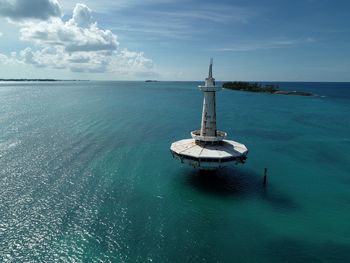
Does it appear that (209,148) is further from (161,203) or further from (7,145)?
(7,145)

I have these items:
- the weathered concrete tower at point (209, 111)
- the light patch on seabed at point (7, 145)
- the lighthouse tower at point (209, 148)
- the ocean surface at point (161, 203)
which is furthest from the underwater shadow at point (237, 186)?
the light patch on seabed at point (7, 145)

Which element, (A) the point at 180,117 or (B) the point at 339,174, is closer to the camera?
(B) the point at 339,174

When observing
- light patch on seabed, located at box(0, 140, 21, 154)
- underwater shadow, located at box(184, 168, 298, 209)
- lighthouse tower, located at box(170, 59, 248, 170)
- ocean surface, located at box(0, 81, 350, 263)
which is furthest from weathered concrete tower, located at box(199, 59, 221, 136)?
light patch on seabed, located at box(0, 140, 21, 154)

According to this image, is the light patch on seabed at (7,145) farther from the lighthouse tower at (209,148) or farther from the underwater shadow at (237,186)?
the underwater shadow at (237,186)

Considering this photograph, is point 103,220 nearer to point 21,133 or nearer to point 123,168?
point 123,168

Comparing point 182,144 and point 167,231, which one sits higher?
point 182,144

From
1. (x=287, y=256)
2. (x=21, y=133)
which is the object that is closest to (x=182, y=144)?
(x=287, y=256)
